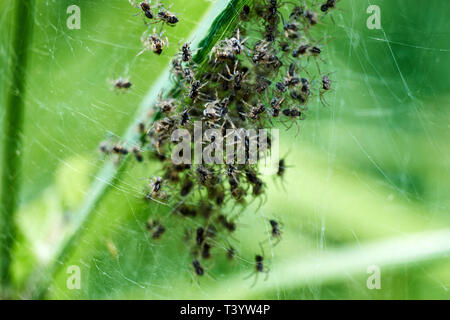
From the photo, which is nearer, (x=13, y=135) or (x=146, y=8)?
(x=146, y=8)

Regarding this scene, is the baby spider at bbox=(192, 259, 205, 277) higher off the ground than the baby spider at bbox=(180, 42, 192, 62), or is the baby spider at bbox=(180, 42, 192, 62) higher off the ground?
the baby spider at bbox=(180, 42, 192, 62)

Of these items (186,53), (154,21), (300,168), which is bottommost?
(300,168)

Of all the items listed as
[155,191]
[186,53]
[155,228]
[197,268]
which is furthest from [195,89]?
[197,268]

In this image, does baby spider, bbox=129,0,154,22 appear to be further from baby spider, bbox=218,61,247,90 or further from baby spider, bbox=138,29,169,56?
baby spider, bbox=218,61,247,90

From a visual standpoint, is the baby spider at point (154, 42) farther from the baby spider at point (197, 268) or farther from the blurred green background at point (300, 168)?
the baby spider at point (197, 268)

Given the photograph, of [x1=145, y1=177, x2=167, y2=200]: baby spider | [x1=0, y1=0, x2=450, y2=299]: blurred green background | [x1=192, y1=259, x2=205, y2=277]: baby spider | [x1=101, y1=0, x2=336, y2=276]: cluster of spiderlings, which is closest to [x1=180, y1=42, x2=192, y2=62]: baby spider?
[x1=101, y1=0, x2=336, y2=276]: cluster of spiderlings

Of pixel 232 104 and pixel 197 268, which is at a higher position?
pixel 232 104

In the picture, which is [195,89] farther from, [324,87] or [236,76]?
[324,87]
